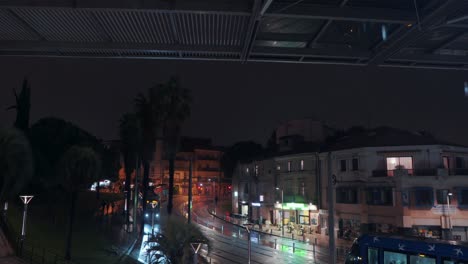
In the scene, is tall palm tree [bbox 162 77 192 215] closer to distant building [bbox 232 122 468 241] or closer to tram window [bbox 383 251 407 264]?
distant building [bbox 232 122 468 241]

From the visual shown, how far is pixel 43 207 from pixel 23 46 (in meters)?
40.7

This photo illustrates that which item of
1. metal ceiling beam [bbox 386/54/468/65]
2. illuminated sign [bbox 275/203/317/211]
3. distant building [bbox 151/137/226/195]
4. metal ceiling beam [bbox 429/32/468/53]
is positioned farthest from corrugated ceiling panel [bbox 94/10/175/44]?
distant building [bbox 151/137/226/195]

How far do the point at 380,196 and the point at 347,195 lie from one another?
535 centimetres

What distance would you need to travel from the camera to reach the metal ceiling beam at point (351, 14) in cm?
529

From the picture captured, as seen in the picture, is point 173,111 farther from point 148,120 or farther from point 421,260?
point 421,260

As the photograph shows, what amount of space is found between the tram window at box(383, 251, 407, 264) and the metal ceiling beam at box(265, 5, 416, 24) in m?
16.3

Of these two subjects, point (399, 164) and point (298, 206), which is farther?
point (298, 206)

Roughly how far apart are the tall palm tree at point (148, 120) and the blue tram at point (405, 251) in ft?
88.3

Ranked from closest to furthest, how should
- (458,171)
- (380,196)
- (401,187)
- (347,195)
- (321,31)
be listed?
(321,31) → (401,187) → (458,171) → (380,196) → (347,195)

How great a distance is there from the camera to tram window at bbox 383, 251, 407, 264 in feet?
60.9

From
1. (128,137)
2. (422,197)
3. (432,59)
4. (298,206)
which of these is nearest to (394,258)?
(432,59)

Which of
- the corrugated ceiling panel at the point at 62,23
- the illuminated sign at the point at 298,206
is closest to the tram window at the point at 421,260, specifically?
the corrugated ceiling panel at the point at 62,23

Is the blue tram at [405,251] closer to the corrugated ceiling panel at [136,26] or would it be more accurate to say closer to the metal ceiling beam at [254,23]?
the metal ceiling beam at [254,23]

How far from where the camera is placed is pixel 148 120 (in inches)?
1791
